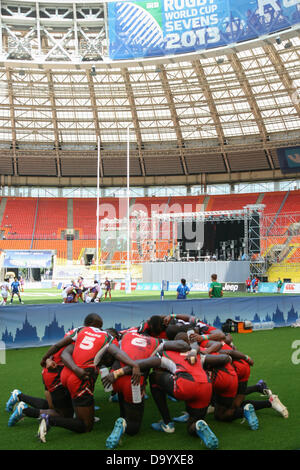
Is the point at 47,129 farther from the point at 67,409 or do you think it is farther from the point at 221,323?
the point at 67,409

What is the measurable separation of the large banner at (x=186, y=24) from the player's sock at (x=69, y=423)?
976 inches

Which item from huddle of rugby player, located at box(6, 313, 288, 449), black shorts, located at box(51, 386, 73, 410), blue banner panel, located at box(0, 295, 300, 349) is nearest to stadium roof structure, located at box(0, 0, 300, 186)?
blue banner panel, located at box(0, 295, 300, 349)

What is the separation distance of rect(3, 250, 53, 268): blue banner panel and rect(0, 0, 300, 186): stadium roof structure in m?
12.3

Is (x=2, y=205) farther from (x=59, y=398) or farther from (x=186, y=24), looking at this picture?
(x=59, y=398)

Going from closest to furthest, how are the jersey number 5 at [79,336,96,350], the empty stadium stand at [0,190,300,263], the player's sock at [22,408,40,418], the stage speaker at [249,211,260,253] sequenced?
the jersey number 5 at [79,336,96,350], the player's sock at [22,408,40,418], the stage speaker at [249,211,260,253], the empty stadium stand at [0,190,300,263]

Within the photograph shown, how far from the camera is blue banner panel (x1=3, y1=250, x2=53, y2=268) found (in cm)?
5073

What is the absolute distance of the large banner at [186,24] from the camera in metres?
25.9

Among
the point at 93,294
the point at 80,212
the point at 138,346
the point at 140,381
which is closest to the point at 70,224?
the point at 80,212

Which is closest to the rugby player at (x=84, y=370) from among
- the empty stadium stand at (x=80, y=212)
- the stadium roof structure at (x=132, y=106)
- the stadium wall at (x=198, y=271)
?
the stadium roof structure at (x=132, y=106)

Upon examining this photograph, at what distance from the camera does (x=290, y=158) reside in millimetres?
49250

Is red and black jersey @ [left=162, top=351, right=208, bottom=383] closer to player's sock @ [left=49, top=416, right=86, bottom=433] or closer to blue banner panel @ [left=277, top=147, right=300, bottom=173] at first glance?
player's sock @ [left=49, top=416, right=86, bottom=433]

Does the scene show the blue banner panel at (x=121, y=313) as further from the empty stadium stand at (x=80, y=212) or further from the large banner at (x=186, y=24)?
the empty stadium stand at (x=80, y=212)
